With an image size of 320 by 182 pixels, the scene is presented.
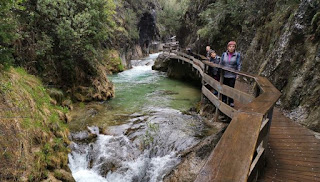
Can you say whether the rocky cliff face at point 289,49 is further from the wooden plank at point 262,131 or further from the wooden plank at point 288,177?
the wooden plank at point 262,131

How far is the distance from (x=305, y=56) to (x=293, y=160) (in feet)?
13.1

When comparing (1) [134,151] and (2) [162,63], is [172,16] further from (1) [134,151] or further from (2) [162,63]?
(1) [134,151]

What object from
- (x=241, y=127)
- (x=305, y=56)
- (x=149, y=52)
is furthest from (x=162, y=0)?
(x=241, y=127)

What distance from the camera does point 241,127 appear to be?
8.07 ft

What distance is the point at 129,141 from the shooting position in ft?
24.5

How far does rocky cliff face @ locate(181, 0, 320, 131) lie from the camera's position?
5879mm

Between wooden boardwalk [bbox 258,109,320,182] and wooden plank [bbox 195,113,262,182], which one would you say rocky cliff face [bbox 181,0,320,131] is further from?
wooden plank [bbox 195,113,262,182]

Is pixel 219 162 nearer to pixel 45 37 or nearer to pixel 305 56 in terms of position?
pixel 305 56

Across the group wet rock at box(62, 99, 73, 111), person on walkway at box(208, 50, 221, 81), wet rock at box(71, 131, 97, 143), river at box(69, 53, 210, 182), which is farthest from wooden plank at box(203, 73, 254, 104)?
wet rock at box(62, 99, 73, 111)

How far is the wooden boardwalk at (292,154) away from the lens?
11.8ft

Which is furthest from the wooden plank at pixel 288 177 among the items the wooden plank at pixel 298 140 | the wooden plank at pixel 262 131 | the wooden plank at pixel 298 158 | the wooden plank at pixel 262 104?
the wooden plank at pixel 262 104

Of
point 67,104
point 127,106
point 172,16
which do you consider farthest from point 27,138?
point 172,16

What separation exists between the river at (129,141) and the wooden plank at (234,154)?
4081 millimetres

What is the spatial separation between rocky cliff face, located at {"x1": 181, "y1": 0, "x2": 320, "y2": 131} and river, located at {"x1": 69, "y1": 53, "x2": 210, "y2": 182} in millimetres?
3037
